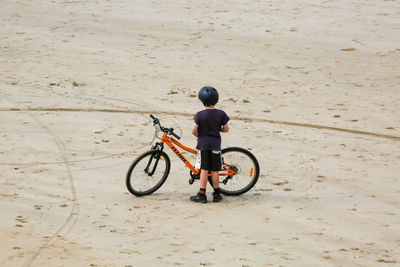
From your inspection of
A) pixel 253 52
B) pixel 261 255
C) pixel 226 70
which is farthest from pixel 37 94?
pixel 261 255

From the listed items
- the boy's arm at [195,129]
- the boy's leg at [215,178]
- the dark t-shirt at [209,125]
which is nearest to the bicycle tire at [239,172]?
the boy's leg at [215,178]

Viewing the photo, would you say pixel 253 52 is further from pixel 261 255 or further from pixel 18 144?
pixel 261 255

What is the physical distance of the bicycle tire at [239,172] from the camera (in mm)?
9180

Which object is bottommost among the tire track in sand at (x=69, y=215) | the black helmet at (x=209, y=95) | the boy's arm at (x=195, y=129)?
the tire track in sand at (x=69, y=215)

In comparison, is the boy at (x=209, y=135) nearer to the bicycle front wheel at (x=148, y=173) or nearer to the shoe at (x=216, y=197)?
the shoe at (x=216, y=197)

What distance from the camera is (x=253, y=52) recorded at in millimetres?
16344

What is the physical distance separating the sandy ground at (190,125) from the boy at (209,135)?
0.28m

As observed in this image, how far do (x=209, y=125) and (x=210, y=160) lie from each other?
475 mm

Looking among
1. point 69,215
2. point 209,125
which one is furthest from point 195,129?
point 69,215

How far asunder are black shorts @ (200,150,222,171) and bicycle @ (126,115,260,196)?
163 mm

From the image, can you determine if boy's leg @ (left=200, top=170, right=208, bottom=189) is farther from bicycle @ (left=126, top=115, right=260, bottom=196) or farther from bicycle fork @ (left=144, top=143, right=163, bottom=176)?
bicycle fork @ (left=144, top=143, right=163, bottom=176)

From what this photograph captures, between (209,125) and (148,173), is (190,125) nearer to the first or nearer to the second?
(148,173)

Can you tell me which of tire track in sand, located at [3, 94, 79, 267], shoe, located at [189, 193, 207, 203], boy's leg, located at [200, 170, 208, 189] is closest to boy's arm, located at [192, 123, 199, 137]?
boy's leg, located at [200, 170, 208, 189]

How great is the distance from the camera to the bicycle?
30.0ft
